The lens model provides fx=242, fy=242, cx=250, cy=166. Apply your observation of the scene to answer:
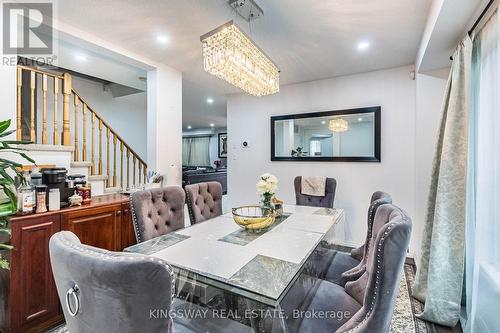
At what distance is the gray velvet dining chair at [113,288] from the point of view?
69 centimetres

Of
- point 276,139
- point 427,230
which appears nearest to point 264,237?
point 427,230

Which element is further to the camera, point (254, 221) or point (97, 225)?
point (97, 225)

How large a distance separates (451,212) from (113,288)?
7.55 ft

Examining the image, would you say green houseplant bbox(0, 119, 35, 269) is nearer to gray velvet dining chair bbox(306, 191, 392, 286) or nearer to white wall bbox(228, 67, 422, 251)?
gray velvet dining chair bbox(306, 191, 392, 286)

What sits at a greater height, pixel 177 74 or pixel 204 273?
pixel 177 74

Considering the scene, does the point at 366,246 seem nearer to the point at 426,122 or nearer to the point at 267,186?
the point at 267,186

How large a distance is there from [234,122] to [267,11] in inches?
102

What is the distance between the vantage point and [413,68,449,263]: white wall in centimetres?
265

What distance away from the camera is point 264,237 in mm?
1675

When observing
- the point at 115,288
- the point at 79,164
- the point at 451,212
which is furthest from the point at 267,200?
the point at 79,164

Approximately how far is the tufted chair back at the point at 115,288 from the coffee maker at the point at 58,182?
1.49 metres

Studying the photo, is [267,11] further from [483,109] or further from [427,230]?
[427,230]

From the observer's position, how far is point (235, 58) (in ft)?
5.81

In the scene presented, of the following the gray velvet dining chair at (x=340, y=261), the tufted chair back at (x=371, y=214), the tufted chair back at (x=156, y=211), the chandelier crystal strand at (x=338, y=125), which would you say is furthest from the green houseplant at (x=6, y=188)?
the chandelier crystal strand at (x=338, y=125)
